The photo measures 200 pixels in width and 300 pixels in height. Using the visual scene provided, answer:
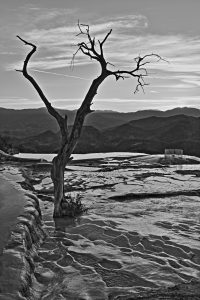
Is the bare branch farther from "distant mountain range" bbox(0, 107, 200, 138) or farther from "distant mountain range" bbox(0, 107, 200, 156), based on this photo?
"distant mountain range" bbox(0, 107, 200, 138)

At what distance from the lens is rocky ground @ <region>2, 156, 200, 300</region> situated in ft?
13.7

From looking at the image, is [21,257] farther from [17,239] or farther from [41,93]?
[41,93]

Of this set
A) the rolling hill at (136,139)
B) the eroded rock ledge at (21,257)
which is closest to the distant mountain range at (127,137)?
the rolling hill at (136,139)

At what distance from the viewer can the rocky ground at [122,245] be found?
4.19 metres

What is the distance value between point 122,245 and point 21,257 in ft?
6.70

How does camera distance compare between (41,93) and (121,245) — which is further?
(41,93)

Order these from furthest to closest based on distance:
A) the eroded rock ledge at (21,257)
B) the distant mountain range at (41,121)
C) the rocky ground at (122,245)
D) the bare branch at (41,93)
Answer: the distant mountain range at (41,121), the bare branch at (41,93), the rocky ground at (122,245), the eroded rock ledge at (21,257)

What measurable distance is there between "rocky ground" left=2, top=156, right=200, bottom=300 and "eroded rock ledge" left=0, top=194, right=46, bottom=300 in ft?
0.52

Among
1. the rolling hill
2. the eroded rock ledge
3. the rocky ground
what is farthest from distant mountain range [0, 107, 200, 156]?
the eroded rock ledge

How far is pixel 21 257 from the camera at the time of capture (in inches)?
170

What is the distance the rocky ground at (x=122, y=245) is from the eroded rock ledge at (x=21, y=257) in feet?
0.52

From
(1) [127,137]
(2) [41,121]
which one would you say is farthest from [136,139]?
(2) [41,121]

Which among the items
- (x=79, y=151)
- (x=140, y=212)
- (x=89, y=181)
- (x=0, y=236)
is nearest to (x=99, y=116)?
(x=79, y=151)

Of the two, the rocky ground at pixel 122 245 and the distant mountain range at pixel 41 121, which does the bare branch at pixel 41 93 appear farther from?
the distant mountain range at pixel 41 121
